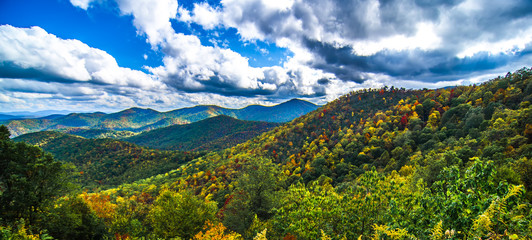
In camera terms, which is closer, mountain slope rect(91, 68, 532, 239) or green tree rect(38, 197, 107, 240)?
mountain slope rect(91, 68, 532, 239)

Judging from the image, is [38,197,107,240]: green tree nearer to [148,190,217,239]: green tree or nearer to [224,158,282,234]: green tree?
[148,190,217,239]: green tree

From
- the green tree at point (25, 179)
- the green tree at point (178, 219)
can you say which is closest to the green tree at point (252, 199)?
the green tree at point (178, 219)

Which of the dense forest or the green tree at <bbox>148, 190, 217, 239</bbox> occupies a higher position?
the dense forest

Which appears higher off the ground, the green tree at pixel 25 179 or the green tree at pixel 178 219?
the green tree at pixel 25 179

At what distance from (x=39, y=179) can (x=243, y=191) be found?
26174mm

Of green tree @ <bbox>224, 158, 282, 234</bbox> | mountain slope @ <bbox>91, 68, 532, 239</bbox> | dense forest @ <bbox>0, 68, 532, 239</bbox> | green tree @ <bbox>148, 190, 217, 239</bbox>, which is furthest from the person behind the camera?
Result: green tree @ <bbox>224, 158, 282, 234</bbox>

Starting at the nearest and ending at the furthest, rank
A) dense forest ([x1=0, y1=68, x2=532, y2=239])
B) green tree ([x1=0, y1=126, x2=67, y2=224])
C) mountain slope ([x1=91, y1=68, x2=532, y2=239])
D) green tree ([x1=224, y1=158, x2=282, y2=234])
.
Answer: dense forest ([x1=0, y1=68, x2=532, y2=239])
mountain slope ([x1=91, y1=68, x2=532, y2=239])
green tree ([x1=0, y1=126, x2=67, y2=224])
green tree ([x1=224, y1=158, x2=282, y2=234])

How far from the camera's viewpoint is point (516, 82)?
85.3 metres

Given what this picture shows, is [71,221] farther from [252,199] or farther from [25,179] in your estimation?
[252,199]

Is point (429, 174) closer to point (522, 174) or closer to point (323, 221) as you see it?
point (522, 174)

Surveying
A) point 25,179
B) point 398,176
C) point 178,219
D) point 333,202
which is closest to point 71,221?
point 25,179

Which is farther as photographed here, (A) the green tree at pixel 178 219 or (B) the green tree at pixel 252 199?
(B) the green tree at pixel 252 199

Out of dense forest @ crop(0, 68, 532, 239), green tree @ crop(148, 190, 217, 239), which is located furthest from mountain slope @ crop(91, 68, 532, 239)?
green tree @ crop(148, 190, 217, 239)

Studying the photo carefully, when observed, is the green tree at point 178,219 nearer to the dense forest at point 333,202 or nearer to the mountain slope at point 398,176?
the dense forest at point 333,202
